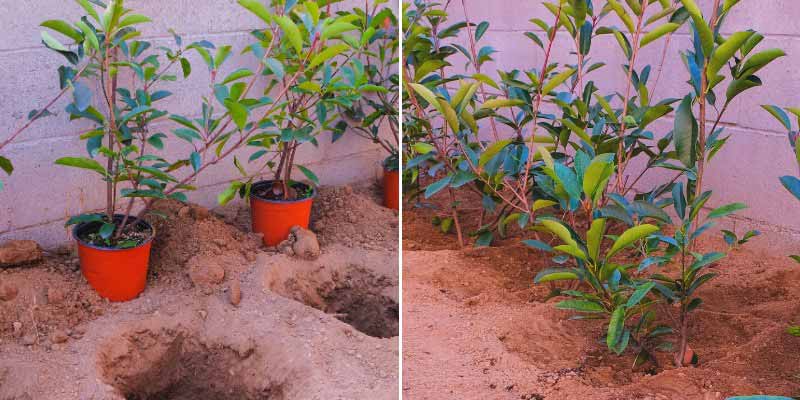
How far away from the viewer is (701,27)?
164cm

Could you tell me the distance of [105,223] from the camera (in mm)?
2383

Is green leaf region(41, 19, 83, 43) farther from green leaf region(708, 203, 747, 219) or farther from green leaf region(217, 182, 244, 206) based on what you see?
green leaf region(708, 203, 747, 219)

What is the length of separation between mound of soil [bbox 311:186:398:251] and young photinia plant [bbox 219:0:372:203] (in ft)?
0.50

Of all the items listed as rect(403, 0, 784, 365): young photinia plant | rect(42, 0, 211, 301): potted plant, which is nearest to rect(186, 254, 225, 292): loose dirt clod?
rect(42, 0, 211, 301): potted plant

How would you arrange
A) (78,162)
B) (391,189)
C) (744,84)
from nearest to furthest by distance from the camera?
(744,84)
(78,162)
(391,189)

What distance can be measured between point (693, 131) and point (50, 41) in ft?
5.46

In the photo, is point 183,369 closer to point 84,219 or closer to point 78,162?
point 84,219

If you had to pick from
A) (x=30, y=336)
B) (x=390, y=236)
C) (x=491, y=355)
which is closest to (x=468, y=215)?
(x=390, y=236)

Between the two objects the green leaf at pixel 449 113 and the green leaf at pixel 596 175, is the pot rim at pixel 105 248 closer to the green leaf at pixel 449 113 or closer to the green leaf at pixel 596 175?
the green leaf at pixel 449 113

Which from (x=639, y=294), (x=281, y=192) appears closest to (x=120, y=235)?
(x=281, y=192)

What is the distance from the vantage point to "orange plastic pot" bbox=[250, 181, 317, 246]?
2.87 metres

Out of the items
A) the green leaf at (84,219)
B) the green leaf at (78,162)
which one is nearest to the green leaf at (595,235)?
the green leaf at (78,162)

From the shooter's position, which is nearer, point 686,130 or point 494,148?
point 686,130

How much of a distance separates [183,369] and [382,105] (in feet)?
5.01
